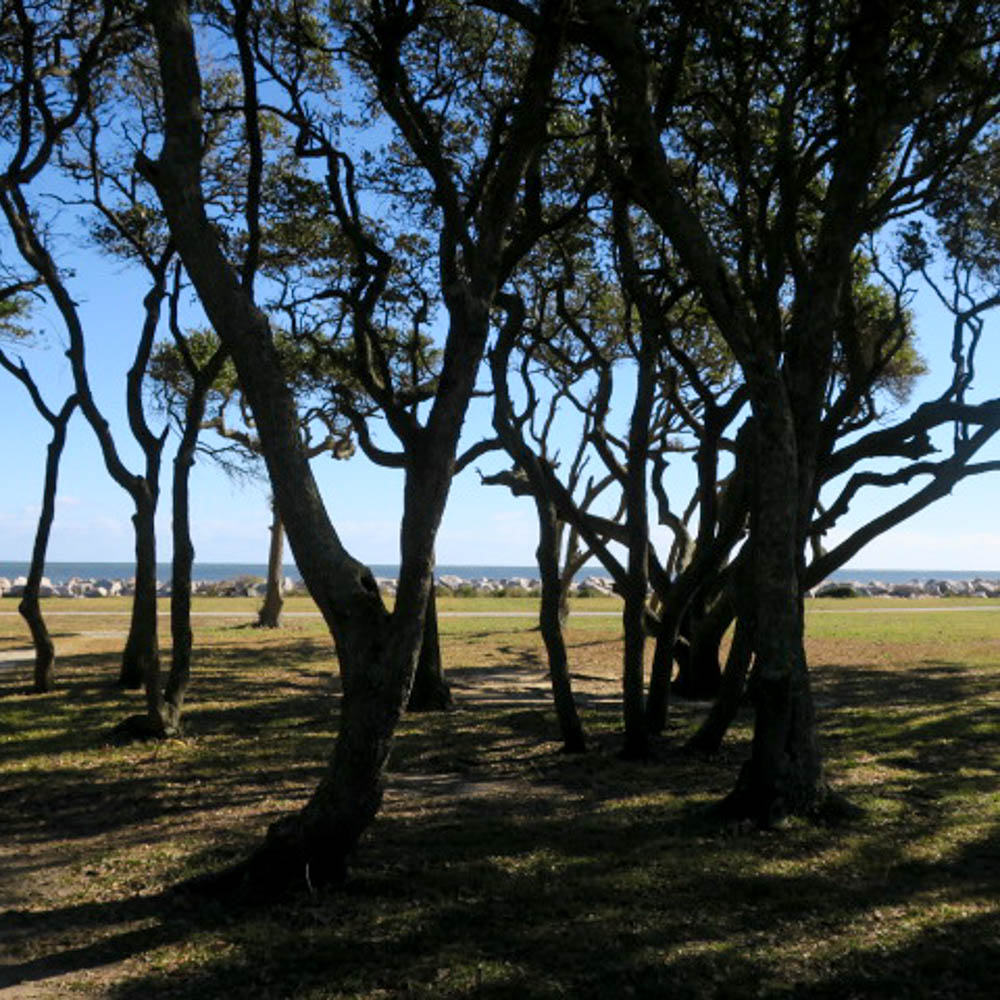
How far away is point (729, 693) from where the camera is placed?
10.4 metres

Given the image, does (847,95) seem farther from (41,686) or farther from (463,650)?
(463,650)

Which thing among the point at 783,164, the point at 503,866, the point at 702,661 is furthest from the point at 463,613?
the point at 503,866

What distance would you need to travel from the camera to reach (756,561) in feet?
26.8

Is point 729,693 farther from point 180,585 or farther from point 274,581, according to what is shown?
point 274,581

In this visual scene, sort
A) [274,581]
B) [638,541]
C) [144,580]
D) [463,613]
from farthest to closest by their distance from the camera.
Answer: [463,613] → [274,581] → [144,580] → [638,541]

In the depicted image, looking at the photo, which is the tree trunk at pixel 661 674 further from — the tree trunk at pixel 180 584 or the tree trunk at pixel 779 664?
the tree trunk at pixel 180 584

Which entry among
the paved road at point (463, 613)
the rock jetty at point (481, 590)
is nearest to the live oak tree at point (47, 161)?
the paved road at point (463, 613)

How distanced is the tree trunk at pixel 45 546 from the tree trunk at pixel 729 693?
8.97 m

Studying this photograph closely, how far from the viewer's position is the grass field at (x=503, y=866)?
5199 mm

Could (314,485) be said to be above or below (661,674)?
above

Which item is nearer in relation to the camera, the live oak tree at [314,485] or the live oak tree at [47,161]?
the live oak tree at [314,485]

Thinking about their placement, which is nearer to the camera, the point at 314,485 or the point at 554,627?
the point at 314,485

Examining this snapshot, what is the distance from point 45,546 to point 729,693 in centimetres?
981

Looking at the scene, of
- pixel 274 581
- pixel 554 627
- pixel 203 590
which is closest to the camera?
pixel 554 627
